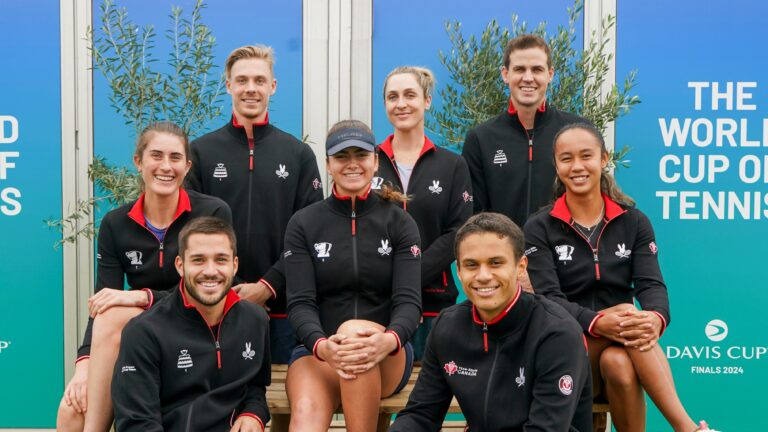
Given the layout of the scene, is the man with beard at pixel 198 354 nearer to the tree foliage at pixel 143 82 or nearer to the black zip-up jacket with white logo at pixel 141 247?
the black zip-up jacket with white logo at pixel 141 247

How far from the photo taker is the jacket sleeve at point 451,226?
149 inches

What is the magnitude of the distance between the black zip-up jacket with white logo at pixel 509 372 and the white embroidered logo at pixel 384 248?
0.54 m

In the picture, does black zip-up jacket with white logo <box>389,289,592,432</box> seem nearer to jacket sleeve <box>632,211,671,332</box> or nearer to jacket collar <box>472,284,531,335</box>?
jacket collar <box>472,284,531,335</box>

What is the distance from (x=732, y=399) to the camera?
5109mm

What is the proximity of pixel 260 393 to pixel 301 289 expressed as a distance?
43cm

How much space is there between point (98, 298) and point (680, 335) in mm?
3318

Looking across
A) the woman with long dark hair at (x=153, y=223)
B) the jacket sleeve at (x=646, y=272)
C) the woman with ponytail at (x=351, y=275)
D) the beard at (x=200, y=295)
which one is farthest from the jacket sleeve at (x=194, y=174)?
the jacket sleeve at (x=646, y=272)

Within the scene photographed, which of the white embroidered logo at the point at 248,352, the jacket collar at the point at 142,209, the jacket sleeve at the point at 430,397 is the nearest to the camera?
the jacket sleeve at the point at 430,397

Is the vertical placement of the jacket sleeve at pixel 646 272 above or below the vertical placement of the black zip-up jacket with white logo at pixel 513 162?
below

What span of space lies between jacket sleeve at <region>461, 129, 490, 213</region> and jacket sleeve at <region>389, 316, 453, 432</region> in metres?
1.24

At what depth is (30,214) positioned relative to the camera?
16.5 ft

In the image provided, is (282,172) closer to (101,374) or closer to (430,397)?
(101,374)

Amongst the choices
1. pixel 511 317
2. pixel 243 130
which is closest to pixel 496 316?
pixel 511 317

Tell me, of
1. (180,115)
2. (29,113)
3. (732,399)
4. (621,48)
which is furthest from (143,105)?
(732,399)
